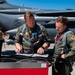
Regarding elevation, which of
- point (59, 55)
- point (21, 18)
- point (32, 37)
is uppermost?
point (32, 37)

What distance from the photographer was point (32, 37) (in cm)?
382

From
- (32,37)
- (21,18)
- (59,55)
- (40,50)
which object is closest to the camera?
(59,55)

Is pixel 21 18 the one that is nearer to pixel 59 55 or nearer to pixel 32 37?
pixel 32 37

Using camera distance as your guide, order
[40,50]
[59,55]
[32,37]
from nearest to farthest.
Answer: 1. [59,55]
2. [40,50]
3. [32,37]

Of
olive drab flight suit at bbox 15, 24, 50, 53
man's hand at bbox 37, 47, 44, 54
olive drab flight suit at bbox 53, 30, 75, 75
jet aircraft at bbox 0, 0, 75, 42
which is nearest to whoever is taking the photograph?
olive drab flight suit at bbox 53, 30, 75, 75

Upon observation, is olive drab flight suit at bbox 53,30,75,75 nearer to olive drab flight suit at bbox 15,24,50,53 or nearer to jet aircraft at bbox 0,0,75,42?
olive drab flight suit at bbox 15,24,50,53

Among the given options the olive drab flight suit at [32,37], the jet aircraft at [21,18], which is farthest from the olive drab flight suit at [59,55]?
the jet aircraft at [21,18]

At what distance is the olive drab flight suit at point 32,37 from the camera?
3822 mm

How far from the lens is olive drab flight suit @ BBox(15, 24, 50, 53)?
3822 mm

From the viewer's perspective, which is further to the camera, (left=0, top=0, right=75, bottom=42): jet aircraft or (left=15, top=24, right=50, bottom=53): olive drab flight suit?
(left=0, top=0, right=75, bottom=42): jet aircraft

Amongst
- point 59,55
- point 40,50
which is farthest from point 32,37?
point 59,55

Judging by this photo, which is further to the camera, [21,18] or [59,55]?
[21,18]

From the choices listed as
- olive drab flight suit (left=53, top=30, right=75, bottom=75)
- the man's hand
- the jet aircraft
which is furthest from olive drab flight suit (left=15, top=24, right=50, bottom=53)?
the jet aircraft

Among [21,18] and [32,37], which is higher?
[32,37]
